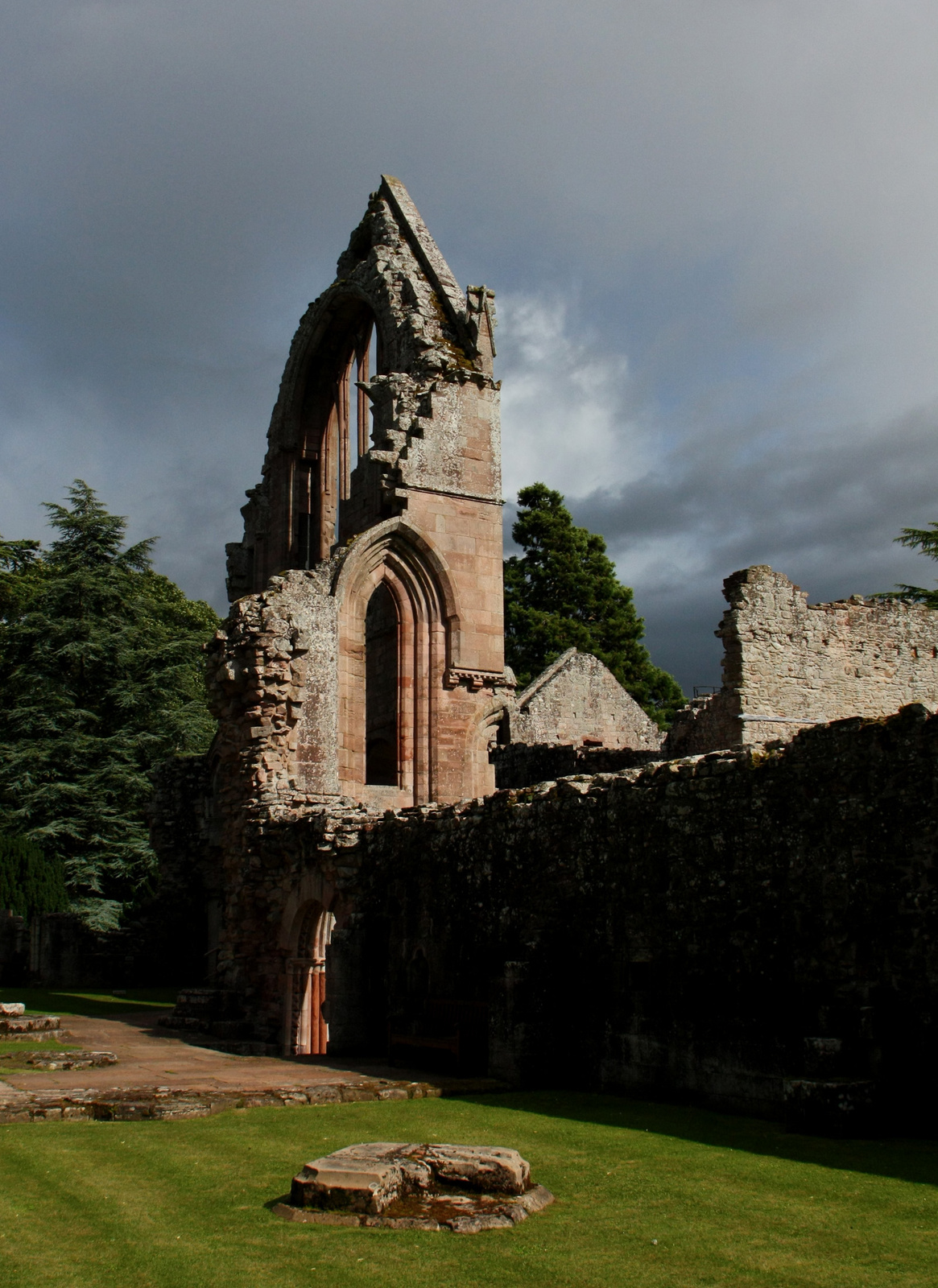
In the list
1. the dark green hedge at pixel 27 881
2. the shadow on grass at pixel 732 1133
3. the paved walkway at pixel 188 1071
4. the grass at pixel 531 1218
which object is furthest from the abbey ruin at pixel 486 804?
the dark green hedge at pixel 27 881

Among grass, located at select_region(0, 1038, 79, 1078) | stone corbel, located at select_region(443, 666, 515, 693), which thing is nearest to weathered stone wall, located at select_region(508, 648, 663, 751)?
stone corbel, located at select_region(443, 666, 515, 693)

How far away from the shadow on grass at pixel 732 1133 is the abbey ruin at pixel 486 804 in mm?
233

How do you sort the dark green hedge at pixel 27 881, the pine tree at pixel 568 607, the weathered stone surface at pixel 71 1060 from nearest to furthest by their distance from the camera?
the weathered stone surface at pixel 71 1060
the dark green hedge at pixel 27 881
the pine tree at pixel 568 607

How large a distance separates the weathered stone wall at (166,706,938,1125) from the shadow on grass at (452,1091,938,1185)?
0.30 metres

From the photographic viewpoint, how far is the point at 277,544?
75.0 feet

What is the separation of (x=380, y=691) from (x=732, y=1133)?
1386 cm

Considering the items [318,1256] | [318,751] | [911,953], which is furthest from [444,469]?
[318,1256]

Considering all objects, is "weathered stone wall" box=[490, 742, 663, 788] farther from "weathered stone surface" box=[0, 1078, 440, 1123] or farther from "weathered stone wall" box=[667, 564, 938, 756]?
"weathered stone surface" box=[0, 1078, 440, 1123]

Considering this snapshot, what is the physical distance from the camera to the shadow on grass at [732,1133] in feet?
19.4

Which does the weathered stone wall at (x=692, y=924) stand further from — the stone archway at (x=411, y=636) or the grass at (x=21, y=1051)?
the stone archway at (x=411, y=636)

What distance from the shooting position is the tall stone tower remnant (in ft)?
53.5

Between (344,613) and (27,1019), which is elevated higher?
(344,613)

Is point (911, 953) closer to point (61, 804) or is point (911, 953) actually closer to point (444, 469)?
point (444, 469)

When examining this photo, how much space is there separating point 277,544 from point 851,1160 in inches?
717
